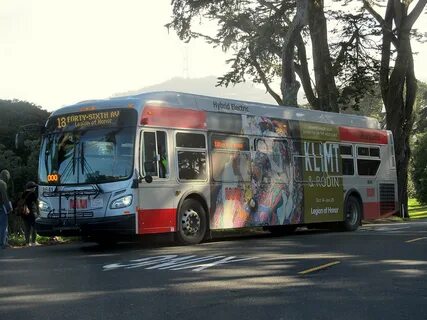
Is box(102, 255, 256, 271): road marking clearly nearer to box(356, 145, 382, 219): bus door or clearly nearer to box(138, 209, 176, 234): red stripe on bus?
box(138, 209, 176, 234): red stripe on bus

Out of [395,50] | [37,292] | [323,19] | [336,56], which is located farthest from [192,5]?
[37,292]

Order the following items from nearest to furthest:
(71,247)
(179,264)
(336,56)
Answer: (179,264) → (71,247) → (336,56)

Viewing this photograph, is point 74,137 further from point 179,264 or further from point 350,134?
point 350,134

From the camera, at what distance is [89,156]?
1249 cm

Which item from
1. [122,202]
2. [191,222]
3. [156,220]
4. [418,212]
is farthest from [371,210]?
[418,212]

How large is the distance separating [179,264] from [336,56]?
21975 mm

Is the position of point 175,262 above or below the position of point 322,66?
Result: below

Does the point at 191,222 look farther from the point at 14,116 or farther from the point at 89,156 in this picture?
the point at 14,116

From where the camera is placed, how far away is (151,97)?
1278 cm

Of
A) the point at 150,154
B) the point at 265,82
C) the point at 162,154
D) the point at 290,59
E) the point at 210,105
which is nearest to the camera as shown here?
the point at 150,154

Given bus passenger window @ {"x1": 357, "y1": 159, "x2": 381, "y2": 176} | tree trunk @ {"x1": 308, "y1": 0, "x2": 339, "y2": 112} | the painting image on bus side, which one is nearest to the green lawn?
tree trunk @ {"x1": 308, "y1": 0, "x2": 339, "y2": 112}

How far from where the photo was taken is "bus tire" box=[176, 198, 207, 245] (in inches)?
516

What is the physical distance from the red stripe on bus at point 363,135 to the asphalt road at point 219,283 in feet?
20.5

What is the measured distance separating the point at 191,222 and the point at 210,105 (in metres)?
2.83
